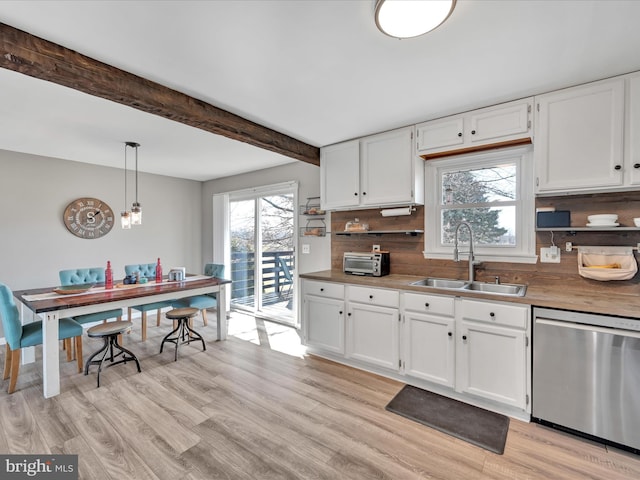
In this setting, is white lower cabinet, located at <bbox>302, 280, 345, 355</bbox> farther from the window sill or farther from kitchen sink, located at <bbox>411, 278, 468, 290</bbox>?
the window sill

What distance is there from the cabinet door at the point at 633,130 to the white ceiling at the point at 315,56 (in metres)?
0.12

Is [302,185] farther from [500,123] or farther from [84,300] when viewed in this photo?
[84,300]

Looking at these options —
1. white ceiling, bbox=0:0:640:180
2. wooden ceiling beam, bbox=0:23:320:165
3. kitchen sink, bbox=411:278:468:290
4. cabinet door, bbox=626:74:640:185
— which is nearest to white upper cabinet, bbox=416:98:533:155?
white ceiling, bbox=0:0:640:180

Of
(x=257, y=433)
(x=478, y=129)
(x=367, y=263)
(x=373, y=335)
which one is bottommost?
(x=257, y=433)

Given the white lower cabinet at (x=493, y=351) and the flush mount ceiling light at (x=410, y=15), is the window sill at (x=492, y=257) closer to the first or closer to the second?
the white lower cabinet at (x=493, y=351)

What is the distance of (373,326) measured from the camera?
2846 mm

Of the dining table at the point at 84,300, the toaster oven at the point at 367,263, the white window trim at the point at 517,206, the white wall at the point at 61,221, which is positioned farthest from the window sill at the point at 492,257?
the white wall at the point at 61,221

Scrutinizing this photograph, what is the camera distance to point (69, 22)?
153 centimetres

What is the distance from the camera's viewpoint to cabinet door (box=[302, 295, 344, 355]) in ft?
10.1

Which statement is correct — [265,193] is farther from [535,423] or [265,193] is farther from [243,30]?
[535,423]

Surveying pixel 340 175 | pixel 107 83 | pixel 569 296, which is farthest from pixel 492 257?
pixel 107 83

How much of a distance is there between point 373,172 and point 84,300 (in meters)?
3.05

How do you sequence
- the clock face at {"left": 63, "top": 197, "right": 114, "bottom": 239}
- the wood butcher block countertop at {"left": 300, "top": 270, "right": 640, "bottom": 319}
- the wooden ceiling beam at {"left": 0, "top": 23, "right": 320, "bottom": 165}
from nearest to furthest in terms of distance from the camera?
the wooden ceiling beam at {"left": 0, "top": 23, "right": 320, "bottom": 165}, the wood butcher block countertop at {"left": 300, "top": 270, "right": 640, "bottom": 319}, the clock face at {"left": 63, "top": 197, "right": 114, "bottom": 239}

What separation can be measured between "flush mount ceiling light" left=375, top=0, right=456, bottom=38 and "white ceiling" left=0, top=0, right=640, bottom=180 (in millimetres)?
137
